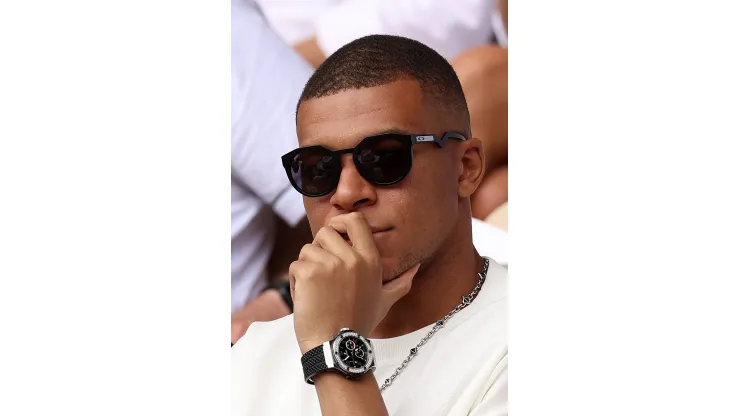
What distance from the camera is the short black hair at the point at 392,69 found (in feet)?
6.57

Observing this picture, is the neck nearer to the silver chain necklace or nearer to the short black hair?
the silver chain necklace

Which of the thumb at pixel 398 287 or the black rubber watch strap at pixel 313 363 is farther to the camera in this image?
the thumb at pixel 398 287

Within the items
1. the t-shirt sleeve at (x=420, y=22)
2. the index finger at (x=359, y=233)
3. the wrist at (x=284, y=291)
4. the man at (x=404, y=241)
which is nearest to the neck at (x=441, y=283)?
the man at (x=404, y=241)

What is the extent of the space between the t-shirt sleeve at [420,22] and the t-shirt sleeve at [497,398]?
672mm

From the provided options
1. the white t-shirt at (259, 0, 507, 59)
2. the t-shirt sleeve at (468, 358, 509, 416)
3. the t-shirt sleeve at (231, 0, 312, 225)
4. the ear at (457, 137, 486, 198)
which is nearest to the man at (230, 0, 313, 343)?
the t-shirt sleeve at (231, 0, 312, 225)

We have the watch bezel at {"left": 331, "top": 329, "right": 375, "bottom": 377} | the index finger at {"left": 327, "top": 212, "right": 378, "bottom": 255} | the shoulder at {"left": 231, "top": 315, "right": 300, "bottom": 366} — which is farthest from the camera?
the shoulder at {"left": 231, "top": 315, "right": 300, "bottom": 366}

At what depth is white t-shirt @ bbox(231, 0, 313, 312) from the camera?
7.12 ft

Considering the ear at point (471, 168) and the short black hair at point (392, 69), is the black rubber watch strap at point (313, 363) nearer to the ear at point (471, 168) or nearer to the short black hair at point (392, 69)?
the ear at point (471, 168)

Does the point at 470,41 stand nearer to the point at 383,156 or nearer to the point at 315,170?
the point at 383,156

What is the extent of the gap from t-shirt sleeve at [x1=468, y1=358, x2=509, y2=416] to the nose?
17.2 inches
